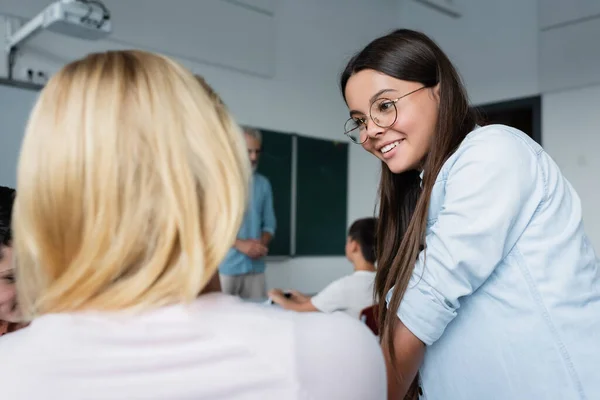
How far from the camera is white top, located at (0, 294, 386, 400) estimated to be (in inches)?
22.1

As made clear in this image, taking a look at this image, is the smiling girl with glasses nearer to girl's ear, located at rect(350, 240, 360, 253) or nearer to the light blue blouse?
the light blue blouse

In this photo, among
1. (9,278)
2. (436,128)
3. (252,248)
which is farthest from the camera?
(252,248)

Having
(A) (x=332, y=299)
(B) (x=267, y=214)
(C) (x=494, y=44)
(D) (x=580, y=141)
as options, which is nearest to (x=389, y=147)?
(A) (x=332, y=299)

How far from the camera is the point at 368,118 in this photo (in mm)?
1194

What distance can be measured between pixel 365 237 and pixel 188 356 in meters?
2.35

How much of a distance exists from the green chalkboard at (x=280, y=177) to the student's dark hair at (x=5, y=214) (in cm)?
361

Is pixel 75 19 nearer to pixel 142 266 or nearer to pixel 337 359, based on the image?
pixel 142 266

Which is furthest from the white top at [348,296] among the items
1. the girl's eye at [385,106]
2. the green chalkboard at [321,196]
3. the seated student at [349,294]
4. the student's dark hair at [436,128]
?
the green chalkboard at [321,196]

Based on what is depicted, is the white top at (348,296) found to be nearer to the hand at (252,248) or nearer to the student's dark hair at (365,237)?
the student's dark hair at (365,237)

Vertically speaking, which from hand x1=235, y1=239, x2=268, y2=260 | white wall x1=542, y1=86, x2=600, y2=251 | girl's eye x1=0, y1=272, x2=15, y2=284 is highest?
white wall x1=542, y1=86, x2=600, y2=251

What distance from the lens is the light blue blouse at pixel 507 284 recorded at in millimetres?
936

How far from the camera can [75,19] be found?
335cm

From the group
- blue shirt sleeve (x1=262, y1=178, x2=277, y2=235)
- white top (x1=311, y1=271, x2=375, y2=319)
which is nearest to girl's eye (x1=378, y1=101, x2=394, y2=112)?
white top (x1=311, y1=271, x2=375, y2=319)

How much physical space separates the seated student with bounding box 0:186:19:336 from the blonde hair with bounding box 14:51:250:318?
72 centimetres
